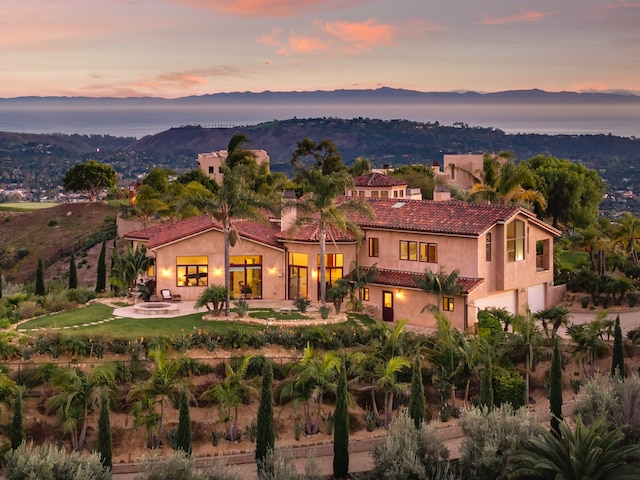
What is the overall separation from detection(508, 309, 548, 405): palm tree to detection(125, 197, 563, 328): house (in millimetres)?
4027

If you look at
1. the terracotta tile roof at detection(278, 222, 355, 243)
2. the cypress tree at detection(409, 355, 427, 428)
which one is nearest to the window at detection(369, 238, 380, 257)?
the terracotta tile roof at detection(278, 222, 355, 243)

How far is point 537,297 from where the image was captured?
1773 inches

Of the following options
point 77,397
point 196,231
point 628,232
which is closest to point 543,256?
point 628,232

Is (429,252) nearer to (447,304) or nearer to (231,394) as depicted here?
(447,304)

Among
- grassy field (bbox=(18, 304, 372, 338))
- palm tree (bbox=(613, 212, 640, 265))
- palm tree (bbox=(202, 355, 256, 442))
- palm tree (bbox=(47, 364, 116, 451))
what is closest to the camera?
palm tree (bbox=(47, 364, 116, 451))

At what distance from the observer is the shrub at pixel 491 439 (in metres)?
25.8

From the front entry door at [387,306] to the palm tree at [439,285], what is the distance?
8.01ft

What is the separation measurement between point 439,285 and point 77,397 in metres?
16.6

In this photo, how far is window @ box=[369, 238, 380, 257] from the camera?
4394 cm

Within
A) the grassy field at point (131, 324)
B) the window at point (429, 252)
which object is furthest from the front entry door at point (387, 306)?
the window at point (429, 252)

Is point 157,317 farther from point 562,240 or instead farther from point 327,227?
point 562,240

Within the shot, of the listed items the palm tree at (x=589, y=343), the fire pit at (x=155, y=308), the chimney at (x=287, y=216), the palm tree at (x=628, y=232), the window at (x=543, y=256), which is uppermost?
the chimney at (x=287, y=216)

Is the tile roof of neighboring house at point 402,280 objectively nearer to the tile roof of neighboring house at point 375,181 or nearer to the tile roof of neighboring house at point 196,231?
the tile roof of neighboring house at point 196,231

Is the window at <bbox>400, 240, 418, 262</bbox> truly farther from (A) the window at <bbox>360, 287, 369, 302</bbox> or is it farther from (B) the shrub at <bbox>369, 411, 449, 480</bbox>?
(B) the shrub at <bbox>369, 411, 449, 480</bbox>
